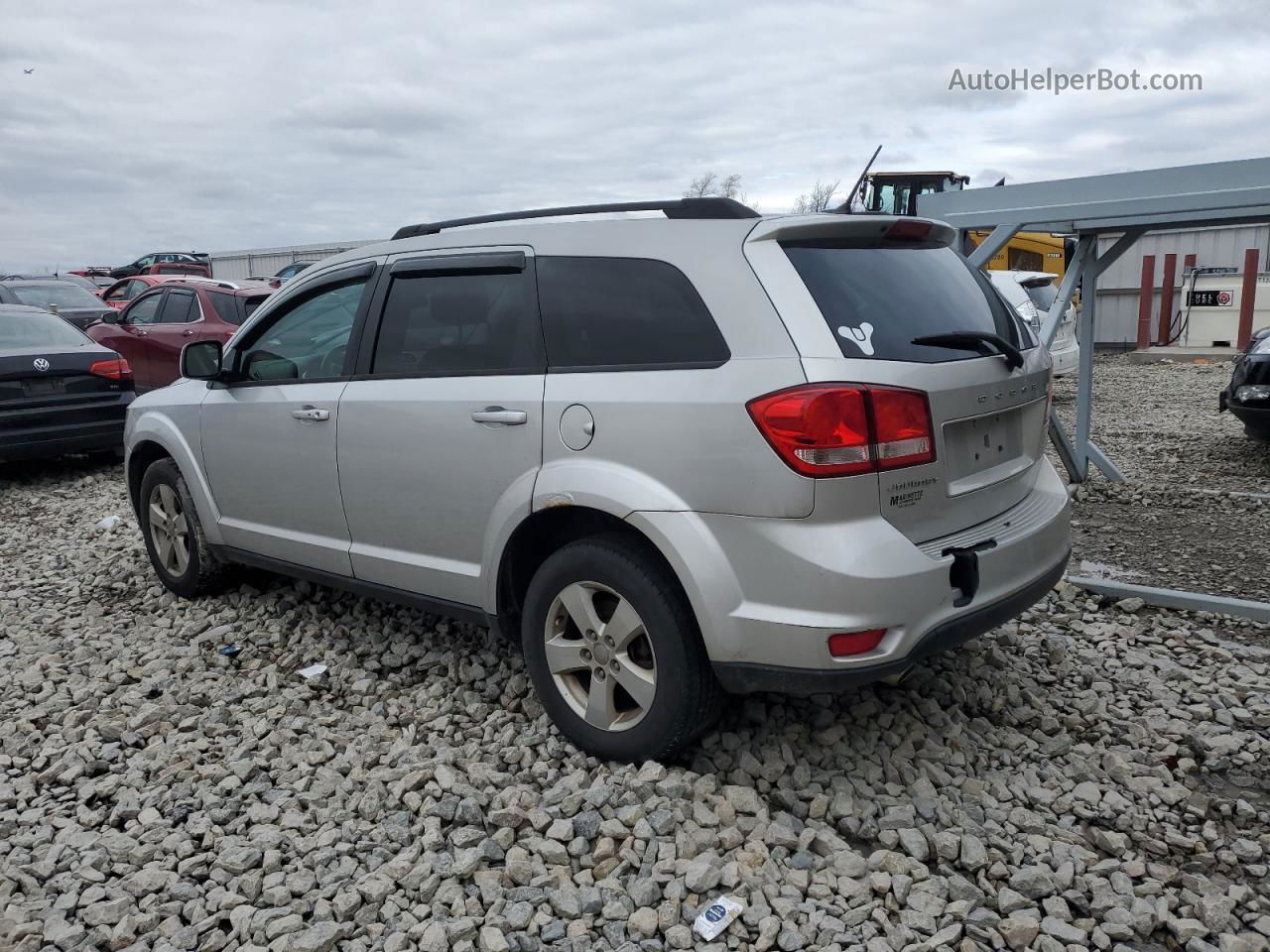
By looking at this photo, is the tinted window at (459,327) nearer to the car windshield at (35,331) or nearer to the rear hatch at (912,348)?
the rear hatch at (912,348)

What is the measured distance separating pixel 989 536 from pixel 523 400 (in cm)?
157

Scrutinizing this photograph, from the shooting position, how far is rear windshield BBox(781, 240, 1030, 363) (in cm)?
301

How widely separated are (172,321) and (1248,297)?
17.6 metres

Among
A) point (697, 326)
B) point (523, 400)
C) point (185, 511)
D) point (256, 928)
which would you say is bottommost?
point (256, 928)

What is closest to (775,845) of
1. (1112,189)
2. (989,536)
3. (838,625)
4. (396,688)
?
(838,625)

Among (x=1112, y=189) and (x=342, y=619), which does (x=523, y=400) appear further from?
(x=1112, y=189)

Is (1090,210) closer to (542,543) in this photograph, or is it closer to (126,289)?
(542,543)

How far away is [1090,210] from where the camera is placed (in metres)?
5.95

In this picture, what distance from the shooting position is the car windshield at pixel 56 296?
15.0 meters

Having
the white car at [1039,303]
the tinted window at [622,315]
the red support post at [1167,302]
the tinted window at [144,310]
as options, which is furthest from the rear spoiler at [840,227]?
the red support post at [1167,302]

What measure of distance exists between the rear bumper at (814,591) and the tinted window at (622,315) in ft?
1.72

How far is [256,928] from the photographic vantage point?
2693 mm

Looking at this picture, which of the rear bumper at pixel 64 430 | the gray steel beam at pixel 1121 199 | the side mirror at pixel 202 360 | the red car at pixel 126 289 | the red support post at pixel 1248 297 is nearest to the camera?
the side mirror at pixel 202 360

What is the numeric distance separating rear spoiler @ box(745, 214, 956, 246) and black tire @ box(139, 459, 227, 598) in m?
3.41
